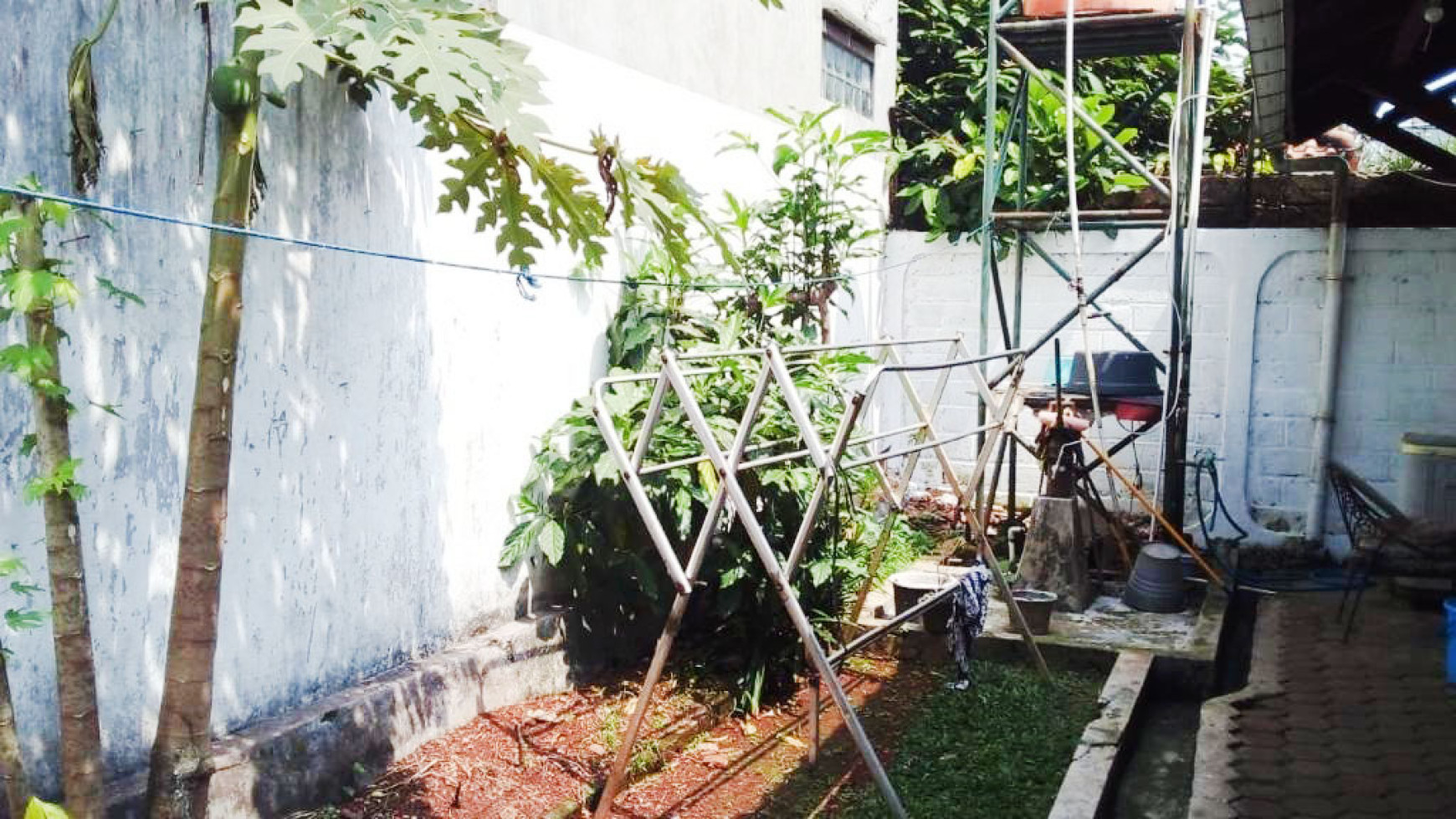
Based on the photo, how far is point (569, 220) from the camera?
3.57 m

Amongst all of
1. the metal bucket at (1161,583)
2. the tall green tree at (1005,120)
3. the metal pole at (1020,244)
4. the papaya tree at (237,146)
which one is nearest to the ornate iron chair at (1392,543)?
the metal bucket at (1161,583)

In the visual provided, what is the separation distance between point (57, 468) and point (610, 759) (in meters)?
2.57

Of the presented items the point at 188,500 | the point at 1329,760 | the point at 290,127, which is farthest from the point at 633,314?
the point at 1329,760

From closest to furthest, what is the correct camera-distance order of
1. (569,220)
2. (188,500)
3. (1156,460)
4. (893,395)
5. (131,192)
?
(188,500), (131,192), (569,220), (1156,460), (893,395)

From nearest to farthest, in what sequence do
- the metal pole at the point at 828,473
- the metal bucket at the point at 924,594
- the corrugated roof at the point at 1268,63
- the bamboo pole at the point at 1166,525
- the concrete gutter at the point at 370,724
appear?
the concrete gutter at the point at 370,724 < the metal pole at the point at 828,473 < the corrugated roof at the point at 1268,63 < the metal bucket at the point at 924,594 < the bamboo pole at the point at 1166,525

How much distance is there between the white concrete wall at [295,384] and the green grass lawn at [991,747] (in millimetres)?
1816

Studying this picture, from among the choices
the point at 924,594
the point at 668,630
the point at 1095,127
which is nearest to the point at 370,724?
the point at 668,630

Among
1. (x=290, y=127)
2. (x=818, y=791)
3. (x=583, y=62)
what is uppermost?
(x=583, y=62)

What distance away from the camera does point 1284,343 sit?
7.78m

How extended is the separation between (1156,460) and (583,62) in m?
5.05

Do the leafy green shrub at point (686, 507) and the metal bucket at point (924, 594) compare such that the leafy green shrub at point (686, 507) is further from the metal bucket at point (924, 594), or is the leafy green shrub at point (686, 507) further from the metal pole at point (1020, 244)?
the metal pole at point (1020, 244)

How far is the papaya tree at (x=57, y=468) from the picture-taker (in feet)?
7.68

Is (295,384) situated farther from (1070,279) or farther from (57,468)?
(1070,279)

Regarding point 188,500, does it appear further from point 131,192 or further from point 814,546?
point 814,546
